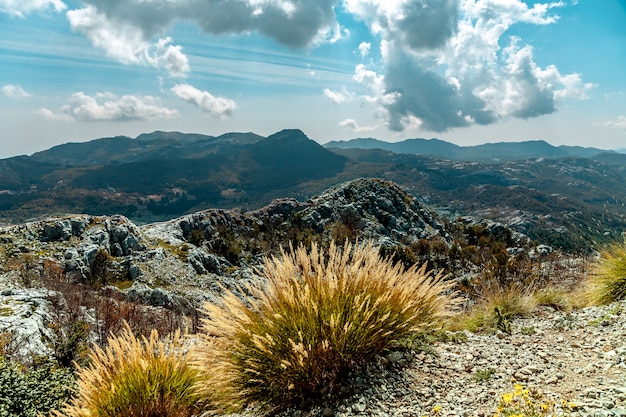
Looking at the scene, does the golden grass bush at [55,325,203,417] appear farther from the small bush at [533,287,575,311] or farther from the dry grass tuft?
the dry grass tuft

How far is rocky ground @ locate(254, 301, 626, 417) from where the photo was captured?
3.58m

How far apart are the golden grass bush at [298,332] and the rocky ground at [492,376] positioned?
11.2 inches

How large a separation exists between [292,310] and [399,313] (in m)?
1.52

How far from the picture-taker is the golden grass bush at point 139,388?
4242 millimetres

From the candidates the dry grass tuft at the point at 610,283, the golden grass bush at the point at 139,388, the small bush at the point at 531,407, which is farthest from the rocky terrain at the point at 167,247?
the small bush at the point at 531,407

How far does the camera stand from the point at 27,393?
6.52 meters

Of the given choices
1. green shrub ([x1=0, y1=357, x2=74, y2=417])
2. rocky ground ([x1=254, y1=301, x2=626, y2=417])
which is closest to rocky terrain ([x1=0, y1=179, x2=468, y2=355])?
green shrub ([x1=0, y1=357, x2=74, y2=417])

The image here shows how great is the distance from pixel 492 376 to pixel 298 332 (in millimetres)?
2347

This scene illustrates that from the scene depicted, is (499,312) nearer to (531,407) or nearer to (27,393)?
(531,407)

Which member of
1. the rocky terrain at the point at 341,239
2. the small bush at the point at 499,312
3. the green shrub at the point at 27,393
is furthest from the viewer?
the small bush at the point at 499,312

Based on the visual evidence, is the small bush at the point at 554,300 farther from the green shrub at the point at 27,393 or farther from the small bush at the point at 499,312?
the green shrub at the point at 27,393

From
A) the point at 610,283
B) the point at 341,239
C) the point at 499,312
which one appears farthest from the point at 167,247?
the point at 610,283

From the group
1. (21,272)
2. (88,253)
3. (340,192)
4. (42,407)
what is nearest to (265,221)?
(340,192)

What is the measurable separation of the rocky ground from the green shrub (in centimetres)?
523
